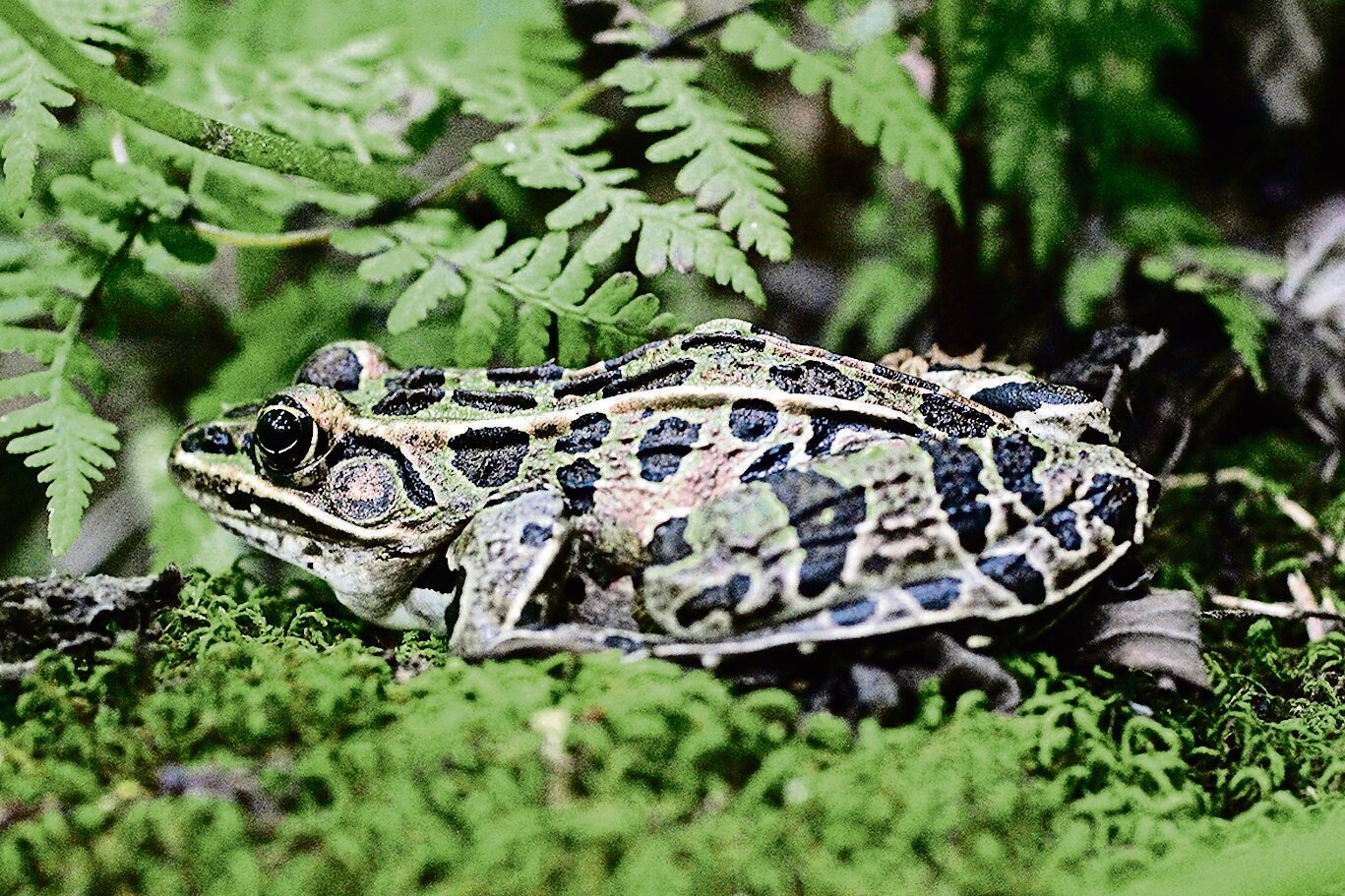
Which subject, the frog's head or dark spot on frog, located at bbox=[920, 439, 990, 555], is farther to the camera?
the frog's head

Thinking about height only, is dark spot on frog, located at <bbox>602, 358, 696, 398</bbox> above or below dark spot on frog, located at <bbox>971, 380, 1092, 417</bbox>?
below

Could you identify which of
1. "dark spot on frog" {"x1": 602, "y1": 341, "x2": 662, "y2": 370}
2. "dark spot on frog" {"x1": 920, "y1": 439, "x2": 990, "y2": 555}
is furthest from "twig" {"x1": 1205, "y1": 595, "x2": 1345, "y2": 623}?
"dark spot on frog" {"x1": 602, "y1": 341, "x2": 662, "y2": 370}

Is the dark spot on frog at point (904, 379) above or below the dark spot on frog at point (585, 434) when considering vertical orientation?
above

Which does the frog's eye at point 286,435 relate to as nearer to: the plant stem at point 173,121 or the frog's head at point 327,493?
the frog's head at point 327,493

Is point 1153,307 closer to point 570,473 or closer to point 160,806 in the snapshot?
point 570,473

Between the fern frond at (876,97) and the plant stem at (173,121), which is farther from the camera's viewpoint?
the fern frond at (876,97)

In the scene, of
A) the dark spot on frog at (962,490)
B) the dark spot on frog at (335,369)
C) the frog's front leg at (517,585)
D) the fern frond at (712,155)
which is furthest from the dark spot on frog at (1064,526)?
the dark spot on frog at (335,369)

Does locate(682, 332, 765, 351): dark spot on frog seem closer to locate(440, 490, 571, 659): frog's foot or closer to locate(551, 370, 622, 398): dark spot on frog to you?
locate(551, 370, 622, 398): dark spot on frog

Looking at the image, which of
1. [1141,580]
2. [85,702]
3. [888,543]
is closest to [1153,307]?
[1141,580]
